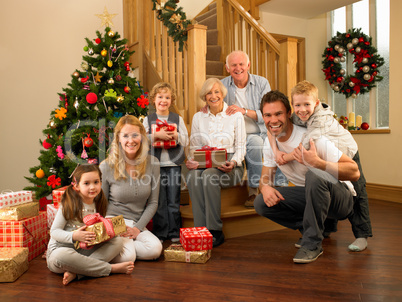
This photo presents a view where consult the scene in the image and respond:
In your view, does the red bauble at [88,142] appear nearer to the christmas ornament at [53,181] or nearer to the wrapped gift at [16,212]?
the christmas ornament at [53,181]

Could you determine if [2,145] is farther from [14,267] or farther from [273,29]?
[273,29]

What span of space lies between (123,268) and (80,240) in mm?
281

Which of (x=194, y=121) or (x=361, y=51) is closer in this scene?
(x=194, y=121)

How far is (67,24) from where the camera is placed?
4.61m

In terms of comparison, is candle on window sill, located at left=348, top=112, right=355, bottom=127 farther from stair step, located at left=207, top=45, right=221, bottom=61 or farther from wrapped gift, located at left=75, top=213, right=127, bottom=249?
wrapped gift, located at left=75, top=213, right=127, bottom=249

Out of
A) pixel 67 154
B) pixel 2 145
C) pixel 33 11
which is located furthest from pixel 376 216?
pixel 33 11

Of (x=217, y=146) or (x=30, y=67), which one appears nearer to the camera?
(x=217, y=146)

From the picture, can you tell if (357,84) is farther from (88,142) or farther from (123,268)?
(123,268)

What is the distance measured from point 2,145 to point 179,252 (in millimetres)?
2885

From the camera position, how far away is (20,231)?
239 centimetres

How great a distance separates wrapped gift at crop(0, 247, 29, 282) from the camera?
2.05 meters

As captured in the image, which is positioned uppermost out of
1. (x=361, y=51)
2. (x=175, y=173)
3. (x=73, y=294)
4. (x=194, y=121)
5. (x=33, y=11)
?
(x=33, y=11)

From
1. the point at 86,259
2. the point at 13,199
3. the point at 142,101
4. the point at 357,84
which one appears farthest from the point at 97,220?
the point at 357,84

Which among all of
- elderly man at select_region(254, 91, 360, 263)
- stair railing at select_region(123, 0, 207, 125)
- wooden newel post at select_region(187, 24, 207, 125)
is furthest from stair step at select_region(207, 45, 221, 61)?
elderly man at select_region(254, 91, 360, 263)
